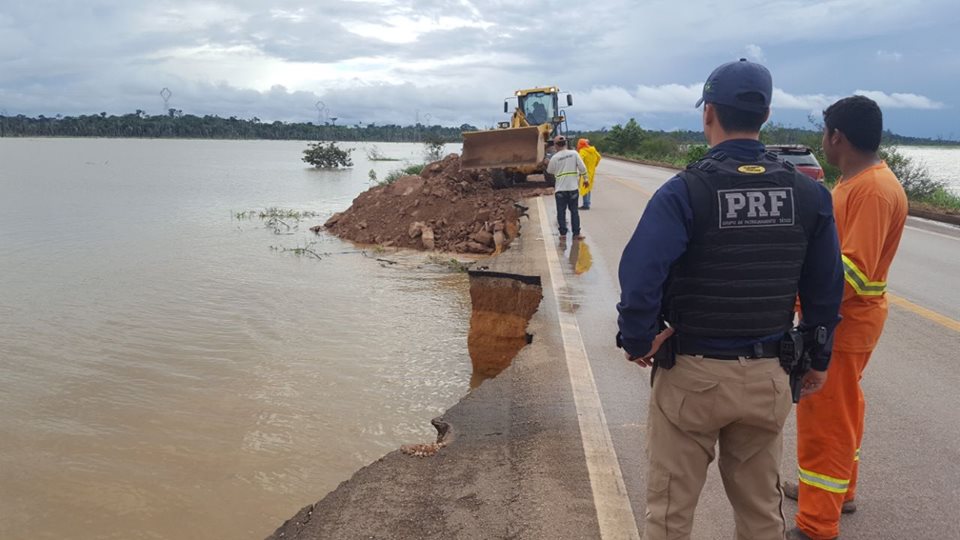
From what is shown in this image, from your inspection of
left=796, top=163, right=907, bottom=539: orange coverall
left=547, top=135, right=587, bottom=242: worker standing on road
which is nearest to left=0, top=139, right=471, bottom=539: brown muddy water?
left=547, top=135, right=587, bottom=242: worker standing on road

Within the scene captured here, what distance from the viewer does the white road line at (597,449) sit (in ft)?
11.1

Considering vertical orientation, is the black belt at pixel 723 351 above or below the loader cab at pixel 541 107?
below

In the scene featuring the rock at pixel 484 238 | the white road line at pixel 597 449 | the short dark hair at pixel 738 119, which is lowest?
the rock at pixel 484 238

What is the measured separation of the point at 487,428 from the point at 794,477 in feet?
5.96

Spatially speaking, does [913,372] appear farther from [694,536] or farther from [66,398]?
[66,398]

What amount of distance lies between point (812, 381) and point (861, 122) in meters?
1.19

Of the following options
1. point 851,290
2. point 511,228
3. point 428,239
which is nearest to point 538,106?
point 428,239

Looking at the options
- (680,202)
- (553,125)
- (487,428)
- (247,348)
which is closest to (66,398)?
(247,348)

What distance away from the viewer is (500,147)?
22078 millimetres

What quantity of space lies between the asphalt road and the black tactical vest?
1401 mm

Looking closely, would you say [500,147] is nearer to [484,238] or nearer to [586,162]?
[586,162]

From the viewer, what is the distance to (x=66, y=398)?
25.4ft

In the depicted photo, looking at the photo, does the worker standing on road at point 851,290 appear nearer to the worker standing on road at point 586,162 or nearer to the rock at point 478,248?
the worker standing on road at point 586,162

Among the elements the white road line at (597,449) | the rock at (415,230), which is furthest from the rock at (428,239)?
the white road line at (597,449)
